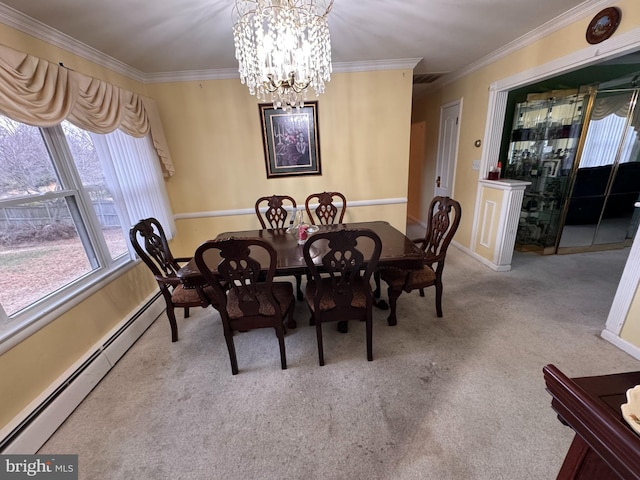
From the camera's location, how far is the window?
143 centimetres

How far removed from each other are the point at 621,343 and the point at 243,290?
2.65 m

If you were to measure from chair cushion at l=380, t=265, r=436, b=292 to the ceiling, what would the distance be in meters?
1.93

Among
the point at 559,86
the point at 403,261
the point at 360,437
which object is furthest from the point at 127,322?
the point at 559,86

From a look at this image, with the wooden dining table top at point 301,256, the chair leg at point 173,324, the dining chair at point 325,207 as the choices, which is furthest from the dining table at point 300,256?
the dining chair at point 325,207

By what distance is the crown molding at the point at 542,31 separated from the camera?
1.81 m

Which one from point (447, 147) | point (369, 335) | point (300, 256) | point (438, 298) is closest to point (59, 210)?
point (300, 256)

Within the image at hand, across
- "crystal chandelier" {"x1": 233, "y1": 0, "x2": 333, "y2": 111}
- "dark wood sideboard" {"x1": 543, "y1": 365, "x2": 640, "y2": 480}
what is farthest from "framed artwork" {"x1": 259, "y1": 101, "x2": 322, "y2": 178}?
"dark wood sideboard" {"x1": 543, "y1": 365, "x2": 640, "y2": 480}

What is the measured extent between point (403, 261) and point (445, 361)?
0.76 metres

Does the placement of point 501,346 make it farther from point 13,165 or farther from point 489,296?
point 13,165

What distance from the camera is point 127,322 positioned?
2.06 m

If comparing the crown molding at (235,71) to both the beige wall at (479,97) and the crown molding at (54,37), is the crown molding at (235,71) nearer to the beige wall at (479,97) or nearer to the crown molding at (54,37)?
the crown molding at (54,37)

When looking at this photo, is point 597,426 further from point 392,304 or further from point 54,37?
point 54,37

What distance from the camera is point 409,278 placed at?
1.96m

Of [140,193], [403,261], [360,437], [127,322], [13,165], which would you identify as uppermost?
[13,165]
